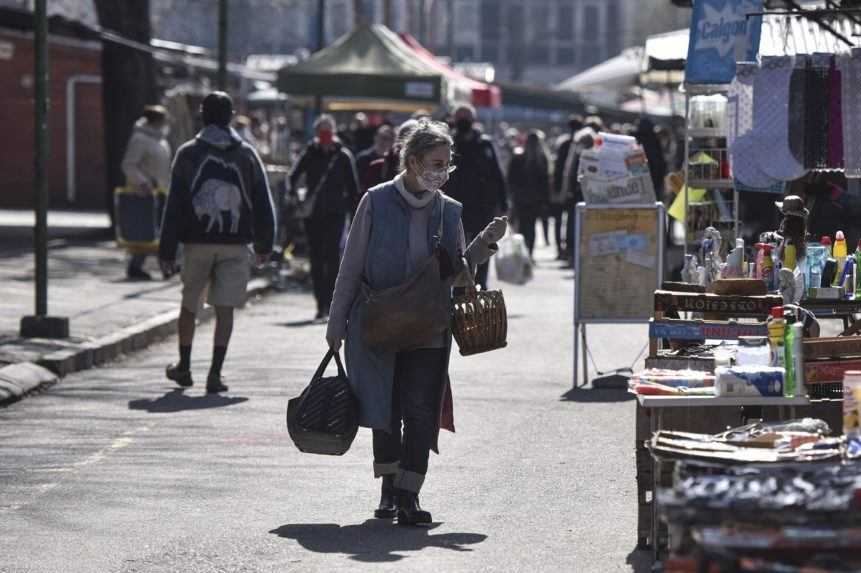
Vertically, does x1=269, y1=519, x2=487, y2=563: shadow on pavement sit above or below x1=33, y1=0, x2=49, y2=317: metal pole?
below

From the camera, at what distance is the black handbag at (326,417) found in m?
8.40

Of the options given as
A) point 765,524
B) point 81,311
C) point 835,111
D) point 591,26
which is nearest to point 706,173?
point 835,111

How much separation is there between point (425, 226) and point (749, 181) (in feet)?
10.7

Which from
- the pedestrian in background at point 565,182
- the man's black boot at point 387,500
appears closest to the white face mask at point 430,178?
the man's black boot at point 387,500

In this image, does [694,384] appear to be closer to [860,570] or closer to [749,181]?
[860,570]

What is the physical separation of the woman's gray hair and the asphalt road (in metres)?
1.55

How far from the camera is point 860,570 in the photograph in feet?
17.1

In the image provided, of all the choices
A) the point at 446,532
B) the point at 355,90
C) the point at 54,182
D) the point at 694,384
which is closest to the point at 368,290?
the point at 446,532

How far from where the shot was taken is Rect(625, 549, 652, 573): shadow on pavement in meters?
7.37

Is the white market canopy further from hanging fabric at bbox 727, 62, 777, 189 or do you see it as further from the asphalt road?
hanging fabric at bbox 727, 62, 777, 189

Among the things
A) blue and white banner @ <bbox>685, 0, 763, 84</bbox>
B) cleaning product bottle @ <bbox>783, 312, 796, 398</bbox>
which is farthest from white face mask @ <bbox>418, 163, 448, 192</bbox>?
blue and white banner @ <bbox>685, 0, 763, 84</bbox>

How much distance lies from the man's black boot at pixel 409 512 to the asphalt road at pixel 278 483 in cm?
7

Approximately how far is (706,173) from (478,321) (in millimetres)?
4683

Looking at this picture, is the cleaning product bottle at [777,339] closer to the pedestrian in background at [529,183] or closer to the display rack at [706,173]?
the display rack at [706,173]
